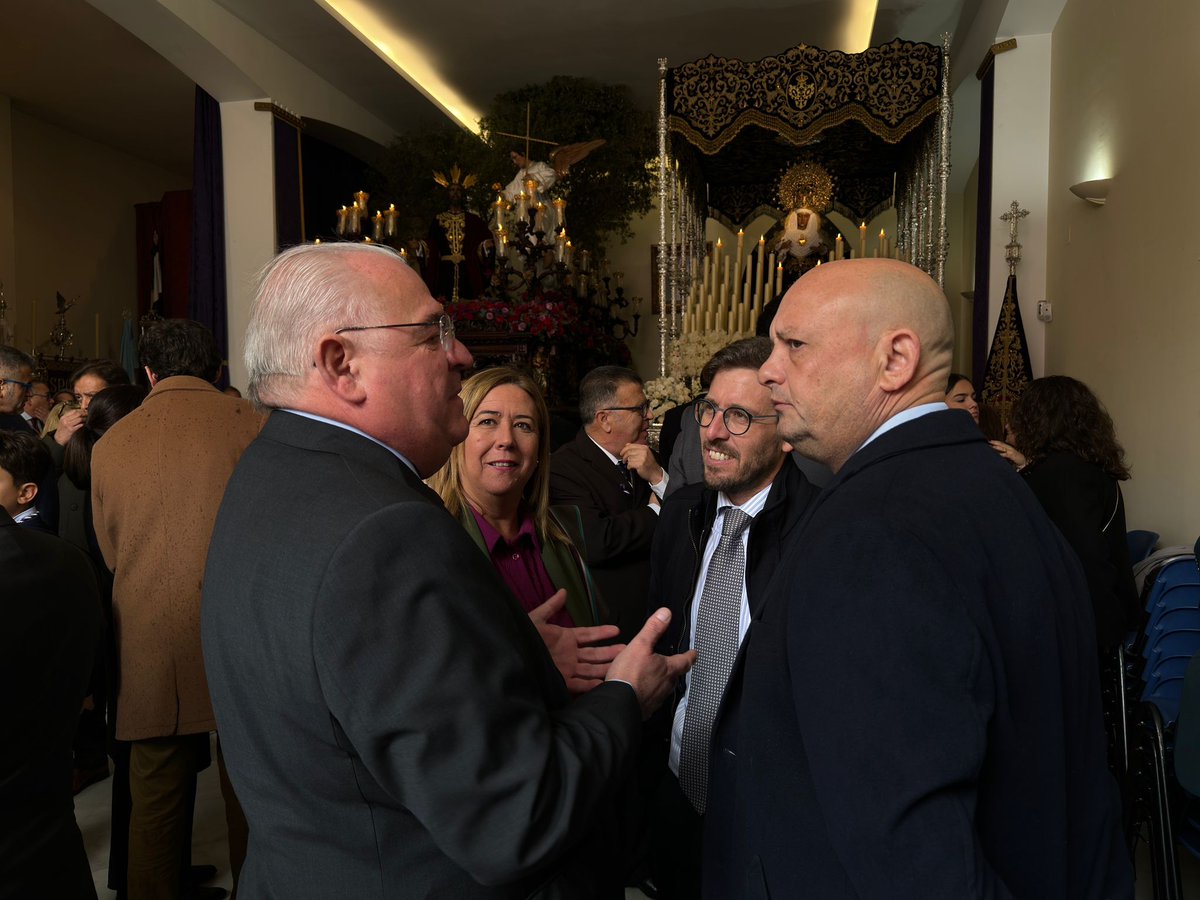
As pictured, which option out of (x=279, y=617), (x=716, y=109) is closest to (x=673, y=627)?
(x=279, y=617)

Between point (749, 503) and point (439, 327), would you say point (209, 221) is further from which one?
point (439, 327)

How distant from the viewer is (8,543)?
177cm

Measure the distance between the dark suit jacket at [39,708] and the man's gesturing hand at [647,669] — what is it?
1170 millimetres

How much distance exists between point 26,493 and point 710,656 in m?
1.93

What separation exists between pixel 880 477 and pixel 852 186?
883 centimetres

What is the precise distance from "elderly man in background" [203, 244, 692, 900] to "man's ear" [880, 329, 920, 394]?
532mm

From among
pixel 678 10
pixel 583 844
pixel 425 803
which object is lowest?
pixel 583 844

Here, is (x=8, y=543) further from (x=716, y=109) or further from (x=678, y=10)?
(x=678, y=10)

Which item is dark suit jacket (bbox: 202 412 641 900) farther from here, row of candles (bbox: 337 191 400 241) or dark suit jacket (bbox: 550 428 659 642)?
row of candles (bbox: 337 191 400 241)

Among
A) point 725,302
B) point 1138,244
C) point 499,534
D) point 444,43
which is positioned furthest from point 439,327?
point 444,43

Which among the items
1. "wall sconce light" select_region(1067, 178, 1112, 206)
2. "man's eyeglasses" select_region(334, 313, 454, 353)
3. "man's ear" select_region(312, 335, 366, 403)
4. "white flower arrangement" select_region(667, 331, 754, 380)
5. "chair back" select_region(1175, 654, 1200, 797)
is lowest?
"chair back" select_region(1175, 654, 1200, 797)

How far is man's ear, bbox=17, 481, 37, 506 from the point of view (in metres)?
2.55

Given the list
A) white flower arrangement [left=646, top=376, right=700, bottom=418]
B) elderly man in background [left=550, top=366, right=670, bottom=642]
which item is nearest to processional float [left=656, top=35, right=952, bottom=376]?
white flower arrangement [left=646, top=376, right=700, bottom=418]

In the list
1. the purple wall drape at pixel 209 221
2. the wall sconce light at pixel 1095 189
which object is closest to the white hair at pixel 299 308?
the wall sconce light at pixel 1095 189
